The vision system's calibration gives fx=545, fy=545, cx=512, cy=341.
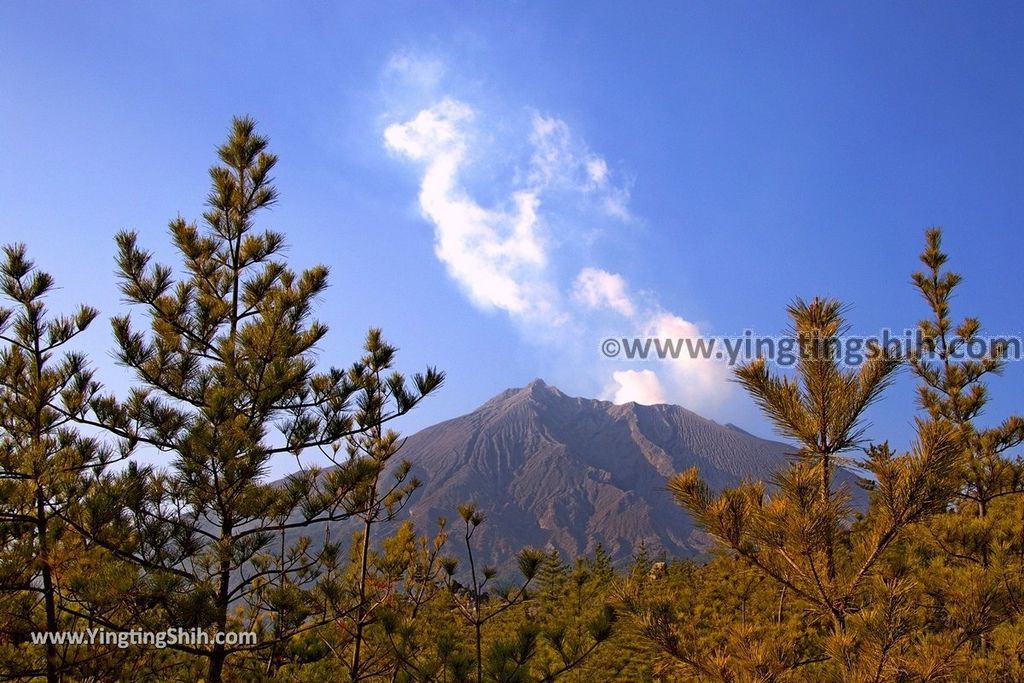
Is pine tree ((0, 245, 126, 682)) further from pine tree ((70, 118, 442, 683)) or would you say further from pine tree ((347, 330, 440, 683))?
pine tree ((347, 330, 440, 683))

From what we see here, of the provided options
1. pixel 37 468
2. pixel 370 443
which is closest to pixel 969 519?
pixel 370 443

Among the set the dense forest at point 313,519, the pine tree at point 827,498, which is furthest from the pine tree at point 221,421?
the pine tree at point 827,498

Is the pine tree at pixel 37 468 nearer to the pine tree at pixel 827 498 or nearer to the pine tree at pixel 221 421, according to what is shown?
the pine tree at pixel 221 421

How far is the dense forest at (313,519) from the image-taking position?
10.7 ft

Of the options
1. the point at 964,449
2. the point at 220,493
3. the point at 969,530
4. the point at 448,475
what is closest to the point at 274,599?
the point at 220,493

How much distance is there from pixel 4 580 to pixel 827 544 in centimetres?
505

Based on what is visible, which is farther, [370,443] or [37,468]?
[370,443]

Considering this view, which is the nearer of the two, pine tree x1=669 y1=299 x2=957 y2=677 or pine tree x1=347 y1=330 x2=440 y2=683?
pine tree x1=669 y1=299 x2=957 y2=677

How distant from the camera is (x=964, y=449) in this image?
309cm

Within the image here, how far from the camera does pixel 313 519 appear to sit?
5.01m

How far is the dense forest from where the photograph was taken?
10.7 ft

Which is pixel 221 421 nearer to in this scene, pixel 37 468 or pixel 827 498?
pixel 37 468

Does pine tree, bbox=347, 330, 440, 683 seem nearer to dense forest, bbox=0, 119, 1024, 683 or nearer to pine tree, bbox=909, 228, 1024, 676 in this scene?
dense forest, bbox=0, 119, 1024, 683

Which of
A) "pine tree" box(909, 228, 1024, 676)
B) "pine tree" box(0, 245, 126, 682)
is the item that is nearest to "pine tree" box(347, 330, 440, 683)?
"pine tree" box(0, 245, 126, 682)
